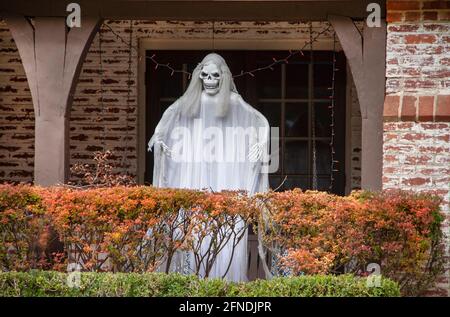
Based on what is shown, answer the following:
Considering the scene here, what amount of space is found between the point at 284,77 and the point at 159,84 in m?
1.48

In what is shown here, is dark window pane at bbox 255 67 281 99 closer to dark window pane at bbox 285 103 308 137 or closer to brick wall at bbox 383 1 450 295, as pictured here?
dark window pane at bbox 285 103 308 137

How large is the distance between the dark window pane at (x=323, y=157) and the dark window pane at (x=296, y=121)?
218 millimetres

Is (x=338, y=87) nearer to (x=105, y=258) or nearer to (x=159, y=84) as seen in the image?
(x=159, y=84)

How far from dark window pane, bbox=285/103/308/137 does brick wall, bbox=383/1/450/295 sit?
3.02m

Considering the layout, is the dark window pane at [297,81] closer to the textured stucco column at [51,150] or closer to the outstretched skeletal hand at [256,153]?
the outstretched skeletal hand at [256,153]

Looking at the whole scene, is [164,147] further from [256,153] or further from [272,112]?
[272,112]

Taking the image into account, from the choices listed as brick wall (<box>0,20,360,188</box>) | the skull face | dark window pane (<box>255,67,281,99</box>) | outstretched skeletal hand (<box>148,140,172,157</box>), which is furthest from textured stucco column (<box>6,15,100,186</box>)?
dark window pane (<box>255,67,281,99</box>)

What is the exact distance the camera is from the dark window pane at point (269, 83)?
492 inches

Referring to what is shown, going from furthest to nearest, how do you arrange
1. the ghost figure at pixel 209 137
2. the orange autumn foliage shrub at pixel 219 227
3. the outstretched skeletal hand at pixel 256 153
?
the ghost figure at pixel 209 137
the outstretched skeletal hand at pixel 256 153
the orange autumn foliage shrub at pixel 219 227

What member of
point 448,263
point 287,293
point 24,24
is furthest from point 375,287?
point 24,24

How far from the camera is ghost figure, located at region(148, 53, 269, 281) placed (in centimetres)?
1000

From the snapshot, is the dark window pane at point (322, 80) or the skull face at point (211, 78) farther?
the dark window pane at point (322, 80)

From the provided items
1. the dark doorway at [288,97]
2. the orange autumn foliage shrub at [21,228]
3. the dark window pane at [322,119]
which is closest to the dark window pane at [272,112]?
the dark doorway at [288,97]

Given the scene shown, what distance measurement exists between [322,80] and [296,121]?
0.57 meters
